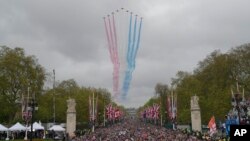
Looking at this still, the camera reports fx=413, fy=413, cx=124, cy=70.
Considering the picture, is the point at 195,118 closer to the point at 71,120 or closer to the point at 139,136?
the point at 71,120

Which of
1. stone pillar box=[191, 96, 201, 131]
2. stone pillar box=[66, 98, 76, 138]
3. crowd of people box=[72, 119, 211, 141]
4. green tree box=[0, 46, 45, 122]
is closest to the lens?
crowd of people box=[72, 119, 211, 141]

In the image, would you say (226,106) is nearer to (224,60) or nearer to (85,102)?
(224,60)

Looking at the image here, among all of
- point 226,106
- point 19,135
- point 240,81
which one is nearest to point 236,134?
point 19,135

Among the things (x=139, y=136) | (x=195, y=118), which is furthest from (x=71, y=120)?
(x=139, y=136)

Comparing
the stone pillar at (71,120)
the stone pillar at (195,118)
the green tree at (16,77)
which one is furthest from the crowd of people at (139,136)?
the green tree at (16,77)

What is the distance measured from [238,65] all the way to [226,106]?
1074 centimetres

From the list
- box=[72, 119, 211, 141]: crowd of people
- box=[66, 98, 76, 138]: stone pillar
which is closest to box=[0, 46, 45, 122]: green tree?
box=[66, 98, 76, 138]: stone pillar

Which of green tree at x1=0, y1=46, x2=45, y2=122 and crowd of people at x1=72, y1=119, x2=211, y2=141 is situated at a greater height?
green tree at x1=0, y1=46, x2=45, y2=122

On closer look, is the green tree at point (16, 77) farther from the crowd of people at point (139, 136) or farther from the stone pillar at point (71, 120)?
the crowd of people at point (139, 136)

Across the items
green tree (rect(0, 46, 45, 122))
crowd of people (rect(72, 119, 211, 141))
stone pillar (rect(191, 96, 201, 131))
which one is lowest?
crowd of people (rect(72, 119, 211, 141))

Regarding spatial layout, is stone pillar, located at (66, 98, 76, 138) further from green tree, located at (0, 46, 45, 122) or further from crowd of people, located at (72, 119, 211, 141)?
green tree, located at (0, 46, 45, 122)

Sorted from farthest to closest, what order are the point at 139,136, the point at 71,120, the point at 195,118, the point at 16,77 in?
the point at 16,77 < the point at 71,120 < the point at 195,118 < the point at 139,136

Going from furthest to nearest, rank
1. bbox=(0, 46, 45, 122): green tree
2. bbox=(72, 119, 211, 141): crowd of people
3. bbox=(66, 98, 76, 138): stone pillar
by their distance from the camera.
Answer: bbox=(0, 46, 45, 122): green tree < bbox=(66, 98, 76, 138): stone pillar < bbox=(72, 119, 211, 141): crowd of people

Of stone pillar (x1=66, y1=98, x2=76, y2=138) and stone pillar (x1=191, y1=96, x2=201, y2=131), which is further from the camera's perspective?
stone pillar (x1=66, y1=98, x2=76, y2=138)
